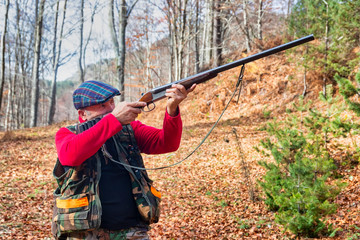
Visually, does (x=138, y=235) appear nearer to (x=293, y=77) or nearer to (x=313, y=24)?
(x=313, y=24)

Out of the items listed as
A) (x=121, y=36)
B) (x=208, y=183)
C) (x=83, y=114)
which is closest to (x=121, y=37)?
(x=121, y=36)

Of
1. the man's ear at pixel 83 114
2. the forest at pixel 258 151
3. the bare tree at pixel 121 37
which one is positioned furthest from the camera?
the bare tree at pixel 121 37

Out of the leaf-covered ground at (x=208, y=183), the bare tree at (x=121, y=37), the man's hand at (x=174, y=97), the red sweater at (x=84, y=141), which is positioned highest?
the bare tree at (x=121, y=37)

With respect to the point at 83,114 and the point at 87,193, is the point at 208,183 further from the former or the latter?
the point at 87,193

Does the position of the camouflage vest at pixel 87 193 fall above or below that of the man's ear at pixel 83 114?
below

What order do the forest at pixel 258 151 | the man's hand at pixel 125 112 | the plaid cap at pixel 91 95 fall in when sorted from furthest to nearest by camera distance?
the forest at pixel 258 151, the plaid cap at pixel 91 95, the man's hand at pixel 125 112

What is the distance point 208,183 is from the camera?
8.84 metres

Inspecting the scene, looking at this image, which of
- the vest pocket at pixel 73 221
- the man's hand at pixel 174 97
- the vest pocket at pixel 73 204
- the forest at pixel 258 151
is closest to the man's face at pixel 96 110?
the man's hand at pixel 174 97

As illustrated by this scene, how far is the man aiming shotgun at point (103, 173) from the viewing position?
213 cm

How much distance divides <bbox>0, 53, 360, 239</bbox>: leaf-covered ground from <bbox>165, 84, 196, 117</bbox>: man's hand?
3819 millimetres

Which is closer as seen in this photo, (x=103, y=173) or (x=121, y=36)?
(x=103, y=173)

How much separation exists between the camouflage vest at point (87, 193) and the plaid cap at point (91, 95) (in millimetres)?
159

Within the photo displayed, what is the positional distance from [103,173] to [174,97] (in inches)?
31.8

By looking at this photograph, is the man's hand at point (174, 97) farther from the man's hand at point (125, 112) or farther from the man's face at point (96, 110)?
the man's face at point (96, 110)
